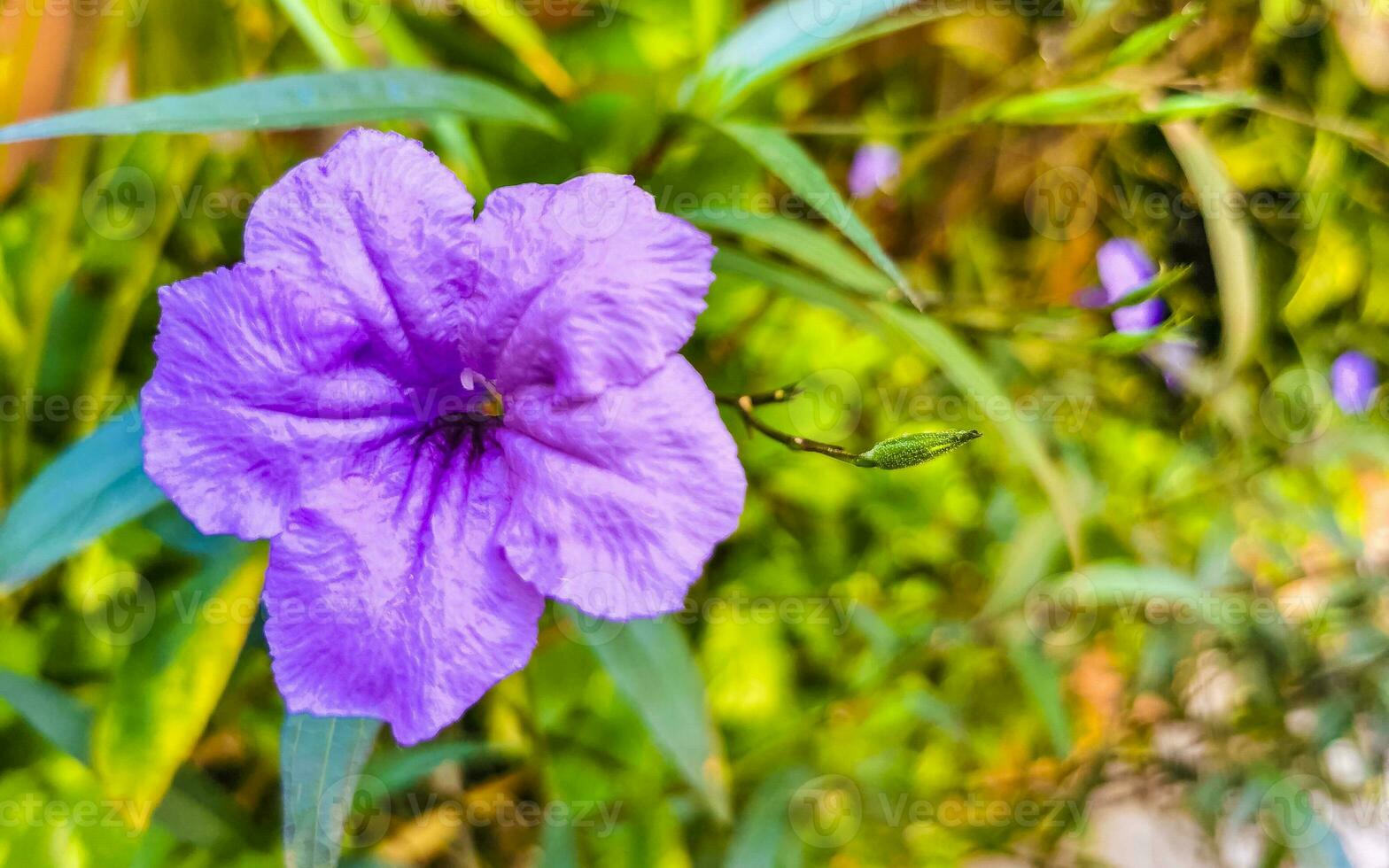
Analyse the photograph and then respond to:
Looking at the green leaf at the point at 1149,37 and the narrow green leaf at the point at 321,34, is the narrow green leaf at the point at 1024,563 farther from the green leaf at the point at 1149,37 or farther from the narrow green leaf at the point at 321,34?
the narrow green leaf at the point at 321,34

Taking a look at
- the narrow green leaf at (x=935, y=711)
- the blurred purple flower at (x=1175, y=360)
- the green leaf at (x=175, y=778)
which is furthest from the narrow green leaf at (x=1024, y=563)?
the green leaf at (x=175, y=778)

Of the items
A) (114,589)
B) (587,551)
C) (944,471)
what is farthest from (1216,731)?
(114,589)

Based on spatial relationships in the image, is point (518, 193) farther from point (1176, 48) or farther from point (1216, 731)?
point (1176, 48)

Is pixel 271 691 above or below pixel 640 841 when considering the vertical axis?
above

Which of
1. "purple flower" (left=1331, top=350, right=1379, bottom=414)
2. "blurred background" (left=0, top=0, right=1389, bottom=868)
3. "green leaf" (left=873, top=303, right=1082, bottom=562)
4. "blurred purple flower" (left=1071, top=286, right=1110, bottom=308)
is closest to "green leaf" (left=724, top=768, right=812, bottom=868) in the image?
"blurred background" (left=0, top=0, right=1389, bottom=868)

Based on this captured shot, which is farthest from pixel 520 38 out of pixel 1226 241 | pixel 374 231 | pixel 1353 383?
pixel 1353 383

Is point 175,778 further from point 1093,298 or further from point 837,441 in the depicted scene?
point 1093,298
